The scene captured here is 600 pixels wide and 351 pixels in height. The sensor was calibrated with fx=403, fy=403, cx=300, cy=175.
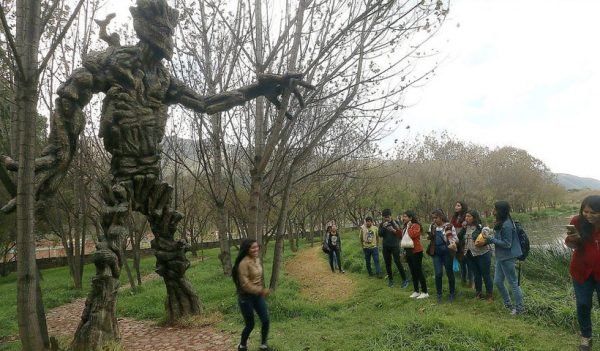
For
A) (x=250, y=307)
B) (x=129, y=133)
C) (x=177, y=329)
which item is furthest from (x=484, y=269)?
(x=129, y=133)

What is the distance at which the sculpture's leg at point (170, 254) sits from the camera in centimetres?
538

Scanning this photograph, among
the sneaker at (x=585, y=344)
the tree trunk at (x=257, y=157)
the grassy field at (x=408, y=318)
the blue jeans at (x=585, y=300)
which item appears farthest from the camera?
the tree trunk at (x=257, y=157)

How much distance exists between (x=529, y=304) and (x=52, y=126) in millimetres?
6461

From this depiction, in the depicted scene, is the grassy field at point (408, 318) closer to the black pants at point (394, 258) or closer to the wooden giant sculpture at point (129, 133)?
the black pants at point (394, 258)

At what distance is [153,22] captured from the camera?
473 centimetres

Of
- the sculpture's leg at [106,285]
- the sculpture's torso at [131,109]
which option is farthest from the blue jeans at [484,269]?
the sculpture's leg at [106,285]

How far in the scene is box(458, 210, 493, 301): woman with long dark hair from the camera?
20.5ft

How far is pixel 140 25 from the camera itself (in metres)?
4.71

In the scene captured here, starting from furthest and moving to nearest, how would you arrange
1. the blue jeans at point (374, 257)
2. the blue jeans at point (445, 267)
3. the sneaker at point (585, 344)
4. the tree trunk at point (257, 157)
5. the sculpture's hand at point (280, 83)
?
1. the blue jeans at point (374, 257)
2. the tree trunk at point (257, 157)
3. the blue jeans at point (445, 267)
4. the sculpture's hand at point (280, 83)
5. the sneaker at point (585, 344)

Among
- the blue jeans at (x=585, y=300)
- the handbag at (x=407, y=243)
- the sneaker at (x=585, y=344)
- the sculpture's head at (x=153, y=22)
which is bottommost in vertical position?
the sneaker at (x=585, y=344)

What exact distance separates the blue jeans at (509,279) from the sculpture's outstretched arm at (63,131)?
5668 millimetres

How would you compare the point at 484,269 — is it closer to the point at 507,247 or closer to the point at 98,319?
the point at 507,247

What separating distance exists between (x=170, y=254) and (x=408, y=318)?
328 centimetres

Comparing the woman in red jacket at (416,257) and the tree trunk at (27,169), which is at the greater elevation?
the tree trunk at (27,169)
